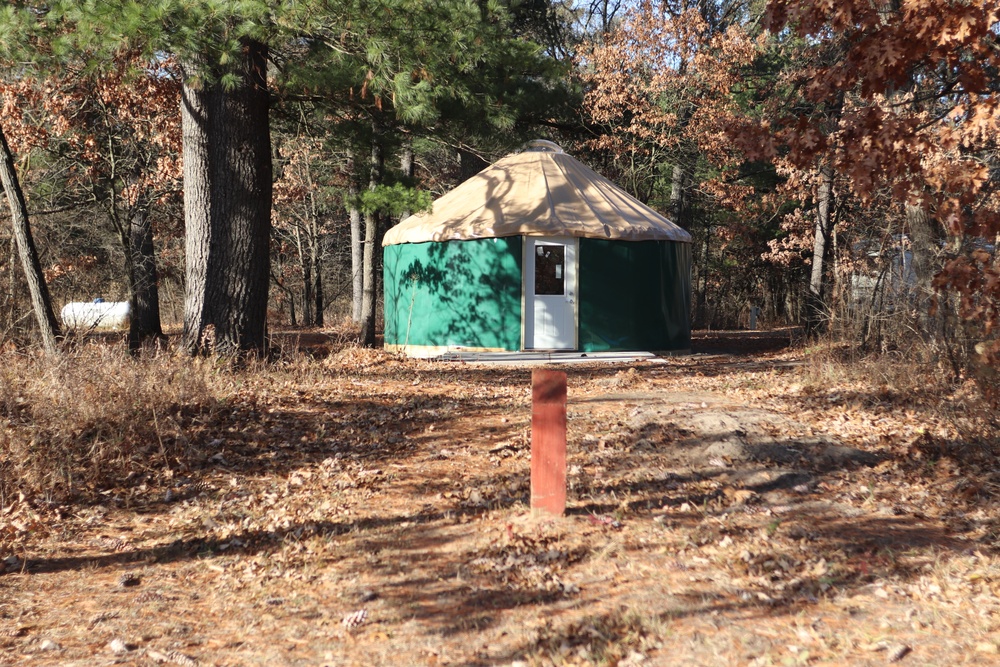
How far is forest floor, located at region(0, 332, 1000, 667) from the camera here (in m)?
3.30

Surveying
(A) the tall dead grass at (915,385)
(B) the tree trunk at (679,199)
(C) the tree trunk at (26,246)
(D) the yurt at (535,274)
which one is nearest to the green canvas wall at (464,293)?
(D) the yurt at (535,274)

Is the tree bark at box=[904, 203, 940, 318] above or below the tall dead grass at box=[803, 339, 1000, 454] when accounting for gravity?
above

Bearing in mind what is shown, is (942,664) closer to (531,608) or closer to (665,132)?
(531,608)

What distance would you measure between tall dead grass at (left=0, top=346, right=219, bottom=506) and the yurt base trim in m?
6.50

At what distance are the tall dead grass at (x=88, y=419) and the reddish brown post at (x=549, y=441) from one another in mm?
2554

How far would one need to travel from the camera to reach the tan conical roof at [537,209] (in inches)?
506

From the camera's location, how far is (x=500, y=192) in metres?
13.9

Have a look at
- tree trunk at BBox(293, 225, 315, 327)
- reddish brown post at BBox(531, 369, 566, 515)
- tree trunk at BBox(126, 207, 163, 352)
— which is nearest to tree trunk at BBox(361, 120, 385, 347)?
tree trunk at BBox(126, 207, 163, 352)

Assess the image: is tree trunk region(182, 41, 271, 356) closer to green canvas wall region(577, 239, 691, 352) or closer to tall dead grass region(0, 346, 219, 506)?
tall dead grass region(0, 346, 219, 506)

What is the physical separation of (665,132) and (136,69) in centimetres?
1246

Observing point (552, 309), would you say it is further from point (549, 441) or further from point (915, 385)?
point (549, 441)

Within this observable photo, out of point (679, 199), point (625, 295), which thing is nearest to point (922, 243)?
point (625, 295)

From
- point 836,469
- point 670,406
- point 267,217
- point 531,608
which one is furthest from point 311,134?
point 531,608

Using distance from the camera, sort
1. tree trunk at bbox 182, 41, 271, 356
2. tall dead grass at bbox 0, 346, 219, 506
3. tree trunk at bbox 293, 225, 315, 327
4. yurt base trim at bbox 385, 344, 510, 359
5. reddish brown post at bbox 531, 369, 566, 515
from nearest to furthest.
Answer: reddish brown post at bbox 531, 369, 566, 515, tall dead grass at bbox 0, 346, 219, 506, tree trunk at bbox 182, 41, 271, 356, yurt base trim at bbox 385, 344, 510, 359, tree trunk at bbox 293, 225, 315, 327
